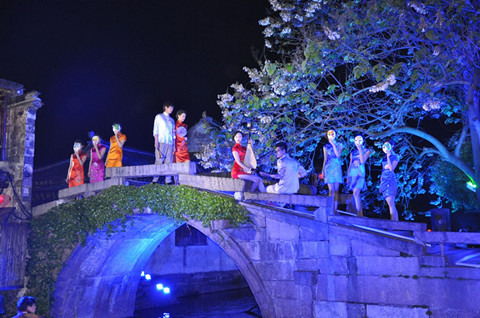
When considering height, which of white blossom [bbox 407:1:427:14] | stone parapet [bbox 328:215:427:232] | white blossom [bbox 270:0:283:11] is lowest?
stone parapet [bbox 328:215:427:232]

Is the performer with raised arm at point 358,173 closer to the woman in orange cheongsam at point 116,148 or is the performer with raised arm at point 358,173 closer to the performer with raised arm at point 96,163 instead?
the woman in orange cheongsam at point 116,148

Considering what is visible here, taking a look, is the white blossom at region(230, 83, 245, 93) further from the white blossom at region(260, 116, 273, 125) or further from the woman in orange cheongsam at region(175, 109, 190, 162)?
the woman in orange cheongsam at region(175, 109, 190, 162)

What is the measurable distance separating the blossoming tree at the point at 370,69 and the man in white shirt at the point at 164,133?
5.89 ft

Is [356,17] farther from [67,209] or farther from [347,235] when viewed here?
[67,209]

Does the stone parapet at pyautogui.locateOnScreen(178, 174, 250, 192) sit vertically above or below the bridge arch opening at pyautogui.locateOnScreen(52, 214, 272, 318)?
above

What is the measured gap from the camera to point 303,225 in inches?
322

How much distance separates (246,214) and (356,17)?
471 centimetres

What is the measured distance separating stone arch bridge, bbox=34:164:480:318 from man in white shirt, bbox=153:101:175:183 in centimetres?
→ 50

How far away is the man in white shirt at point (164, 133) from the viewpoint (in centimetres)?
1051

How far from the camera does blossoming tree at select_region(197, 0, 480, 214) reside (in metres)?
9.38

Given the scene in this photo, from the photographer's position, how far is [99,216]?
35.8 ft

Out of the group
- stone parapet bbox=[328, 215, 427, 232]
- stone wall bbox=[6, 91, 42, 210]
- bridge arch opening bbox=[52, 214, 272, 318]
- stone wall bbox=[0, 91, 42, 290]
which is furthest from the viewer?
stone wall bbox=[6, 91, 42, 210]

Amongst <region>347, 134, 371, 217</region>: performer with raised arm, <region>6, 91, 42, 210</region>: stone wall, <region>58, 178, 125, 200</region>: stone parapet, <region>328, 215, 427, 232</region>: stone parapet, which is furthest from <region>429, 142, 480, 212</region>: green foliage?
<region>6, 91, 42, 210</region>: stone wall

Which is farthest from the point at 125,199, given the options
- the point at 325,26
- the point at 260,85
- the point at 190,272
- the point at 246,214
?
the point at 190,272
